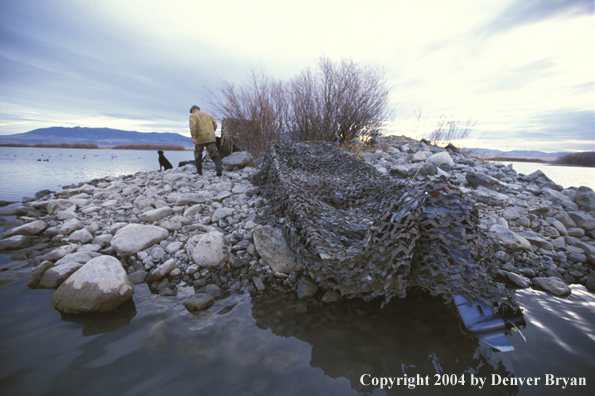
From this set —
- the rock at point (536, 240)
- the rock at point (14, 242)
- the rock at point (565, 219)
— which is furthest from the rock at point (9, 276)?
the rock at point (565, 219)

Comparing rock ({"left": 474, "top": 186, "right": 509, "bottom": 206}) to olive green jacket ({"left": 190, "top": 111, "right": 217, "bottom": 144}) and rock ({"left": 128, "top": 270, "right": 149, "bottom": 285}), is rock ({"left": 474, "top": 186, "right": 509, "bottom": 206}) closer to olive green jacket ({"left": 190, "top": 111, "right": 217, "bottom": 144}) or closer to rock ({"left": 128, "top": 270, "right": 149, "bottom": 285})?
Answer: rock ({"left": 128, "top": 270, "right": 149, "bottom": 285})

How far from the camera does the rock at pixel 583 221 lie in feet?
11.0

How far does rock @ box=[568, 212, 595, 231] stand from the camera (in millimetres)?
3367

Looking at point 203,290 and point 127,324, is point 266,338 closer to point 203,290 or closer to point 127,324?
point 203,290

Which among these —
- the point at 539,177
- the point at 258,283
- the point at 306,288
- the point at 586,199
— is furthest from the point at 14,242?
the point at 539,177

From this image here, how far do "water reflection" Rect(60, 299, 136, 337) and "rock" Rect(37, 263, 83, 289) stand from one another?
537mm

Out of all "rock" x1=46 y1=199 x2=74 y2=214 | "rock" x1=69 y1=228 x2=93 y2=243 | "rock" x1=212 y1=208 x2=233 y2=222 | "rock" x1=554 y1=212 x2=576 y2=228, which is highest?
"rock" x1=554 y1=212 x2=576 y2=228

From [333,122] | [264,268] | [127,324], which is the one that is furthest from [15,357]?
[333,122]

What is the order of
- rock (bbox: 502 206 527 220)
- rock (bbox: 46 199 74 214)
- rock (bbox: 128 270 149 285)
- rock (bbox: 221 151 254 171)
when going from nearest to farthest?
rock (bbox: 128 270 149 285) → rock (bbox: 502 206 527 220) → rock (bbox: 46 199 74 214) → rock (bbox: 221 151 254 171)

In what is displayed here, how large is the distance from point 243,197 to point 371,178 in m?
2.18

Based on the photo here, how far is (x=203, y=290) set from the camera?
2305 mm

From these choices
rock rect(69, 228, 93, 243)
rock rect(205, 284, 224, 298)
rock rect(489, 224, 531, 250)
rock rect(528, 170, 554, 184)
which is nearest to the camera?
rock rect(205, 284, 224, 298)

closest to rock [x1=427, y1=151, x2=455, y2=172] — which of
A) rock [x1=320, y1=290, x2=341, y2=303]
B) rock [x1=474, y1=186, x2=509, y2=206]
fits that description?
rock [x1=474, y1=186, x2=509, y2=206]

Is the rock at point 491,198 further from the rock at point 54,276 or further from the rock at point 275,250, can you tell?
the rock at point 54,276
